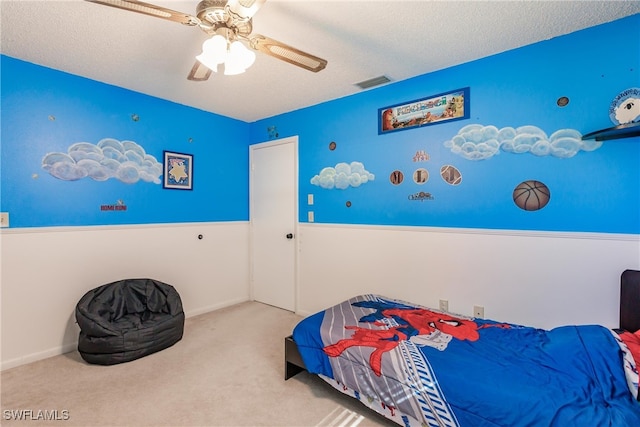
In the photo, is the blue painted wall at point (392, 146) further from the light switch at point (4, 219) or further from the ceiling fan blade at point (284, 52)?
the ceiling fan blade at point (284, 52)

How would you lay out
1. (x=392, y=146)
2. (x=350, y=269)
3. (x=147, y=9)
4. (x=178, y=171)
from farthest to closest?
1. (x=178, y=171)
2. (x=350, y=269)
3. (x=392, y=146)
4. (x=147, y=9)

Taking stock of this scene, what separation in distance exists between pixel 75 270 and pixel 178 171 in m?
1.37

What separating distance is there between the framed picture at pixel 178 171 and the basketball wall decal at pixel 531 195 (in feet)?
10.7

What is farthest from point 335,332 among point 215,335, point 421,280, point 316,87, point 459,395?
point 316,87

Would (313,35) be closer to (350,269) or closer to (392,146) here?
(392,146)

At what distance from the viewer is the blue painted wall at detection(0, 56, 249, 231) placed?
2549 millimetres

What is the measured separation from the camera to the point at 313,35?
86.6 inches

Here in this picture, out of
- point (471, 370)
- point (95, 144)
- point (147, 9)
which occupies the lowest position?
point (471, 370)

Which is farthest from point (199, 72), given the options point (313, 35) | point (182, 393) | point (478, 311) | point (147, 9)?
point (478, 311)

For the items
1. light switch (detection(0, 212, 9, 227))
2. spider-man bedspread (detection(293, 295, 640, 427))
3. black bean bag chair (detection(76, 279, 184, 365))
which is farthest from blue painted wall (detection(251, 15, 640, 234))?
light switch (detection(0, 212, 9, 227))

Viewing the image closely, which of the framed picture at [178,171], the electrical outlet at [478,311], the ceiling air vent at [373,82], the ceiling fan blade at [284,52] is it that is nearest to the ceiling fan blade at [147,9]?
the ceiling fan blade at [284,52]

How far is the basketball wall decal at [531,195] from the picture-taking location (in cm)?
232

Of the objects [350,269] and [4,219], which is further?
[350,269]

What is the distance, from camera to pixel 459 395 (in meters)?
1.55
